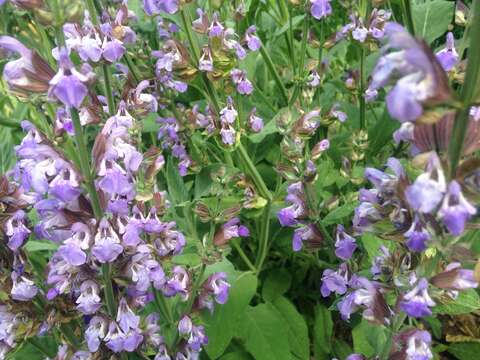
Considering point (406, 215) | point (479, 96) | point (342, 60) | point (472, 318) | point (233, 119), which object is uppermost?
point (479, 96)

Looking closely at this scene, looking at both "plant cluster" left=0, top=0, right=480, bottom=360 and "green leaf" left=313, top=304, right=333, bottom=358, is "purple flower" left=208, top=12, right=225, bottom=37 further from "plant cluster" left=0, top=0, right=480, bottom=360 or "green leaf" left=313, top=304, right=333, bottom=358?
"green leaf" left=313, top=304, right=333, bottom=358

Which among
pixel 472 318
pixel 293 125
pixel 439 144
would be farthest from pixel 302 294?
pixel 439 144

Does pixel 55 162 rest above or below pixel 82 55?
below

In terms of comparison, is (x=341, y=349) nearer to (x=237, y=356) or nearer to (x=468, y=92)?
(x=237, y=356)

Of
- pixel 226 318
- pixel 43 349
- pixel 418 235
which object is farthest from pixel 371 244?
pixel 43 349

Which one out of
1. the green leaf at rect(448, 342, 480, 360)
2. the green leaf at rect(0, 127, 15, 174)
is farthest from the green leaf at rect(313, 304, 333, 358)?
the green leaf at rect(0, 127, 15, 174)

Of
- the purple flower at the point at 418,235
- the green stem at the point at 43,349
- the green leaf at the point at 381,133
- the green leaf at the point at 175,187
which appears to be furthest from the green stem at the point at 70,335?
the green leaf at the point at 381,133

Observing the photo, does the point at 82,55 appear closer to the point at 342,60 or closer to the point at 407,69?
the point at 407,69
